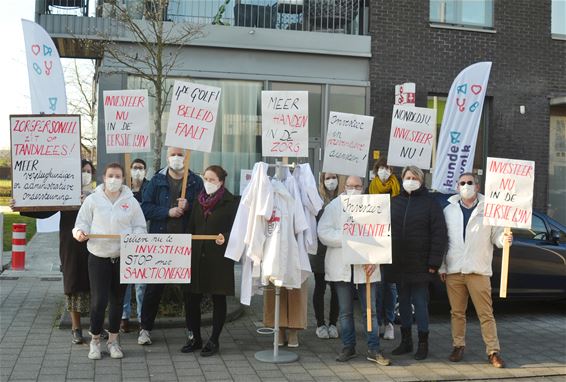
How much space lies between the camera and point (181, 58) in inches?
531


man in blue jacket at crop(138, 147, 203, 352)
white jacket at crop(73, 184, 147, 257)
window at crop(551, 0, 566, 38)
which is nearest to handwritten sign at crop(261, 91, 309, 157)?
man in blue jacket at crop(138, 147, 203, 352)

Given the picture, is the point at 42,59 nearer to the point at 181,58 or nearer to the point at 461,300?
the point at 181,58

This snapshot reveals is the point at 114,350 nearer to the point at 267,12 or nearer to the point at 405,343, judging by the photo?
the point at 405,343

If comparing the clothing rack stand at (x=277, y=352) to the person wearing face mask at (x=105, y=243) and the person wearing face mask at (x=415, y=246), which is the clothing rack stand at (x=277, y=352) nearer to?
the person wearing face mask at (x=415, y=246)

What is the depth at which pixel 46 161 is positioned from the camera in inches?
280

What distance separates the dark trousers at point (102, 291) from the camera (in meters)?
6.43

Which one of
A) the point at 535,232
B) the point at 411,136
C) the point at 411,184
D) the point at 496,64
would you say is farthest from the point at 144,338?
the point at 496,64

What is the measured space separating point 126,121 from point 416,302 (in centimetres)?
379

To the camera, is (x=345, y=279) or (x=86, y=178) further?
(x=86, y=178)

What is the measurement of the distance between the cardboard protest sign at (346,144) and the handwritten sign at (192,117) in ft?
Answer: 5.16

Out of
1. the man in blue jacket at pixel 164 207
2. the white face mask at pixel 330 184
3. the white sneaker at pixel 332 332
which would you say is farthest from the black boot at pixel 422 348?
the man in blue jacket at pixel 164 207

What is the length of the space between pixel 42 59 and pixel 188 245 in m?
5.50

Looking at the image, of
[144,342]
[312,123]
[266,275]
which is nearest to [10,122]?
[144,342]

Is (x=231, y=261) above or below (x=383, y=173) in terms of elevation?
below
